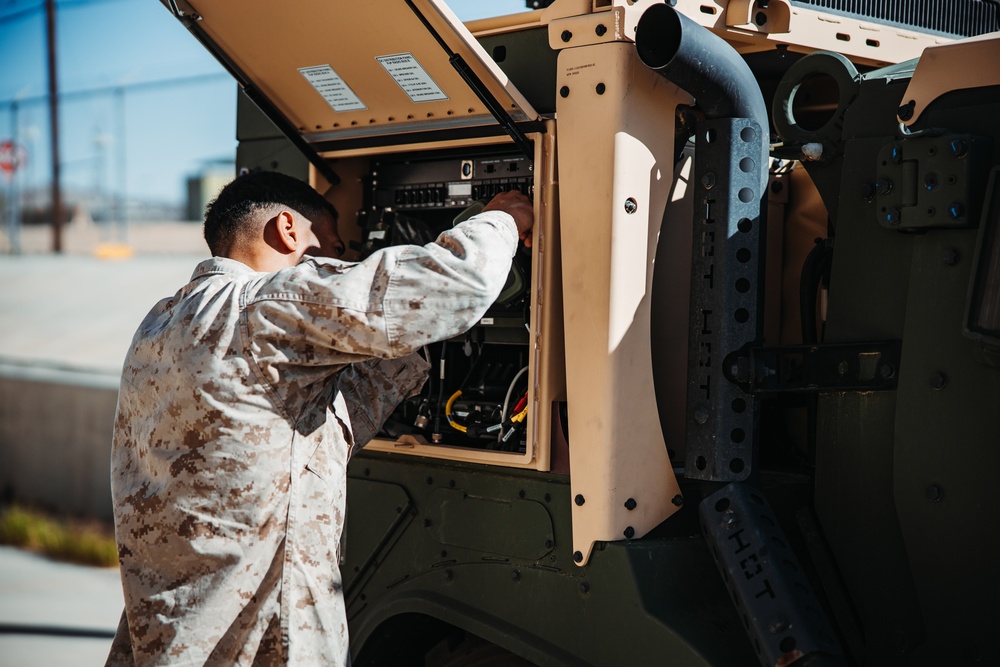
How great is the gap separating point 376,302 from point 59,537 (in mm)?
7007

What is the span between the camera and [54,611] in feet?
22.5

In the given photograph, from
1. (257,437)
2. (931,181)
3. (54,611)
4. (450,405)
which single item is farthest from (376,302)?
(54,611)

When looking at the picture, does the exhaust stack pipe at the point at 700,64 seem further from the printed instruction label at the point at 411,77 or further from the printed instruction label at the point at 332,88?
the printed instruction label at the point at 332,88

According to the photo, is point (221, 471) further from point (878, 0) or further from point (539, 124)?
point (878, 0)

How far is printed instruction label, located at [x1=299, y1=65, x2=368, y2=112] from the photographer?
2.93m

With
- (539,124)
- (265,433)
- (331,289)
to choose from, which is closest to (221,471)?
(265,433)

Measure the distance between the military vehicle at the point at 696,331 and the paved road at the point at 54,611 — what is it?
148 inches

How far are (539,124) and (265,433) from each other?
3.13 feet

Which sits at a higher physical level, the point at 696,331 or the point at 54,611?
the point at 696,331

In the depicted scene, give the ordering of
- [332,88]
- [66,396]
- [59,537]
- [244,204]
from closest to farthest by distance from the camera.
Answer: [244,204], [332,88], [59,537], [66,396]

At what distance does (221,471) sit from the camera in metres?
2.39

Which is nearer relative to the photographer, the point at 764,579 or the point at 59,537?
the point at 764,579

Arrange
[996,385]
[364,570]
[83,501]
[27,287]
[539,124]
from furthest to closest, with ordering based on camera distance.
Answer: [27,287]
[83,501]
[364,570]
[539,124]
[996,385]

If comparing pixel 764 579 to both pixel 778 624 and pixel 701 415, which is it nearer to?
pixel 778 624
